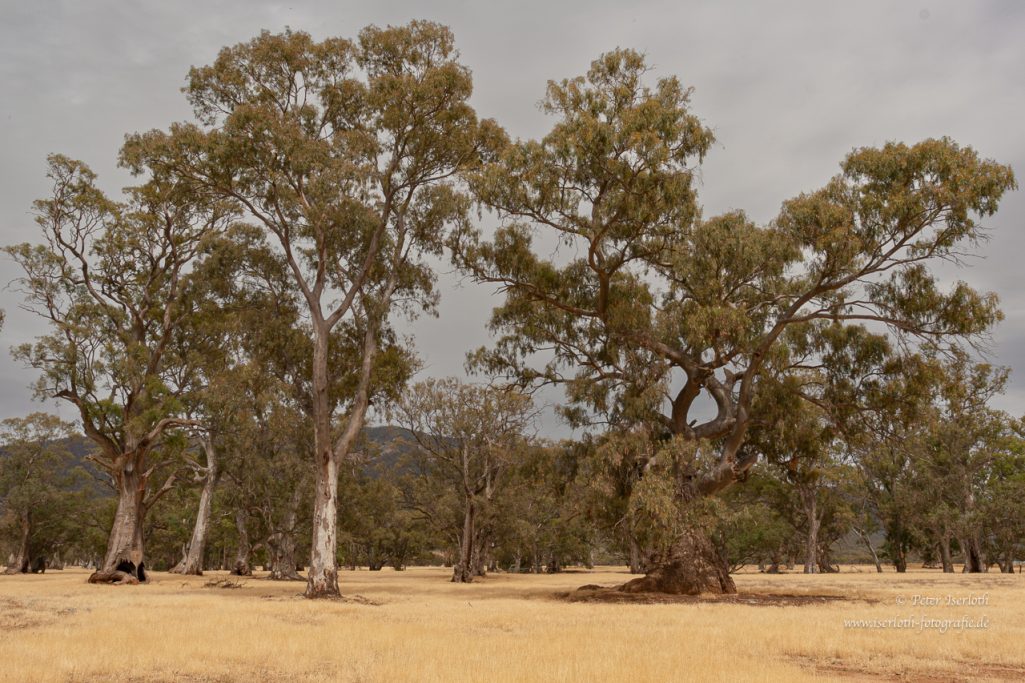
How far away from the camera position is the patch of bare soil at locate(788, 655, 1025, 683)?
9.55m

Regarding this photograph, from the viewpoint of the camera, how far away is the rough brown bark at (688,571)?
24.4m

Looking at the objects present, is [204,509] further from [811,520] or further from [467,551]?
[811,520]

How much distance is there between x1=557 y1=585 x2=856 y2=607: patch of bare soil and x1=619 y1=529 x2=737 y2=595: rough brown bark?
0.43 m

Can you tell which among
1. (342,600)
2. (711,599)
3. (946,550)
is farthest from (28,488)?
(946,550)

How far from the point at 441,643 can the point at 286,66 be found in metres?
23.4

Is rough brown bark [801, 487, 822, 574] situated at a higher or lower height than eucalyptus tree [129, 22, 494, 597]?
lower

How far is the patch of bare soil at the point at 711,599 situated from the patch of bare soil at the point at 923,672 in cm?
1140

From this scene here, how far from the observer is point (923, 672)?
400 inches

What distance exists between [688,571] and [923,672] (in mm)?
14793

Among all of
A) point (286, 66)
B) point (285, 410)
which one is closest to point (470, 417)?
point (285, 410)

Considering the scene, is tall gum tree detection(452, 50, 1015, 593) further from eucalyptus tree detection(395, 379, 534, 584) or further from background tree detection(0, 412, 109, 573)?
background tree detection(0, 412, 109, 573)

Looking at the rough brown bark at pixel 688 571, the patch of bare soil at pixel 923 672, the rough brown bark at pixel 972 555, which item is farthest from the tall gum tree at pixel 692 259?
the rough brown bark at pixel 972 555

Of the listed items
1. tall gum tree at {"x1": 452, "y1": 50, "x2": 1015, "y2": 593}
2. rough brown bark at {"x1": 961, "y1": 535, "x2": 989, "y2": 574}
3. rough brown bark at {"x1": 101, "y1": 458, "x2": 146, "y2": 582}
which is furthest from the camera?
rough brown bark at {"x1": 961, "y1": 535, "x2": 989, "y2": 574}

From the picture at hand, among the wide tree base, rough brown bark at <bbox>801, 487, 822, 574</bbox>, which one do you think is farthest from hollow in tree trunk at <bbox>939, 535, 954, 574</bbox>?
the wide tree base
